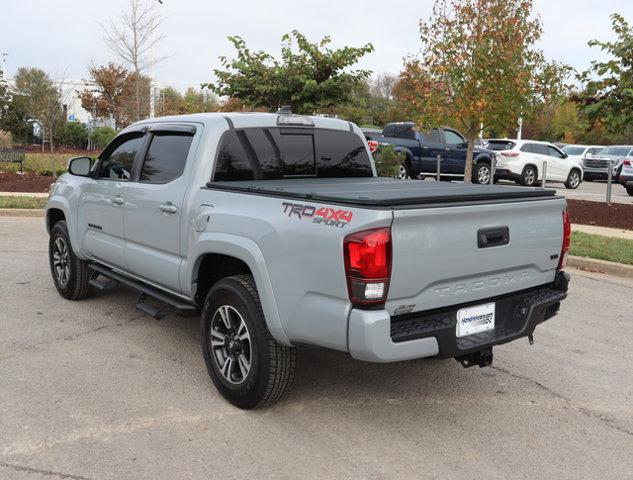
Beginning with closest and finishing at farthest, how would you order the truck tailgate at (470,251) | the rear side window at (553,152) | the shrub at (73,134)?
the truck tailgate at (470,251) → the rear side window at (553,152) → the shrub at (73,134)

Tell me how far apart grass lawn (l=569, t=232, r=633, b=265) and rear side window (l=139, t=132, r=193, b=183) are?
21.1 feet

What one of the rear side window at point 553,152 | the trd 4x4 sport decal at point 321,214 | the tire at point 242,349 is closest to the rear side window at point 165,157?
the tire at point 242,349

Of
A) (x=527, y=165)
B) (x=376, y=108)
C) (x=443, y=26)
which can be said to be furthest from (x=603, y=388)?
(x=376, y=108)

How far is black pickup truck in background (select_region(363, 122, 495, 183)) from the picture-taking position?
61.5 ft

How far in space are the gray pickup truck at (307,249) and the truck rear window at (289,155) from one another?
11mm

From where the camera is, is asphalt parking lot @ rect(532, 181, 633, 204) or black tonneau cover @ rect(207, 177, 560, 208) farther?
asphalt parking lot @ rect(532, 181, 633, 204)

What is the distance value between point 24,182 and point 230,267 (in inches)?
592

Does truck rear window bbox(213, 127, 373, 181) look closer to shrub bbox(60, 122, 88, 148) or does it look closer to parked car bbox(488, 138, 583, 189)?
parked car bbox(488, 138, 583, 189)

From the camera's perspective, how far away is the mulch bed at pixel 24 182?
1617 centimetres

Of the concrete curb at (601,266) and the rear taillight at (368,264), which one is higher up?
the rear taillight at (368,264)

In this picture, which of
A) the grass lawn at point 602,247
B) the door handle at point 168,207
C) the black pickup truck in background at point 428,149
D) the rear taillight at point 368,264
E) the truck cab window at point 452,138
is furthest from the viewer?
the truck cab window at point 452,138

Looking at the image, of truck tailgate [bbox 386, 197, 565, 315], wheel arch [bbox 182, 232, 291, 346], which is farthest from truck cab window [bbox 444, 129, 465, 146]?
wheel arch [bbox 182, 232, 291, 346]

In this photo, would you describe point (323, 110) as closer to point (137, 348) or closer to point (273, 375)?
point (137, 348)

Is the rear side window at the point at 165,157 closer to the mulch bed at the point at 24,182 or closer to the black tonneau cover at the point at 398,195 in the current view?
the black tonneau cover at the point at 398,195
